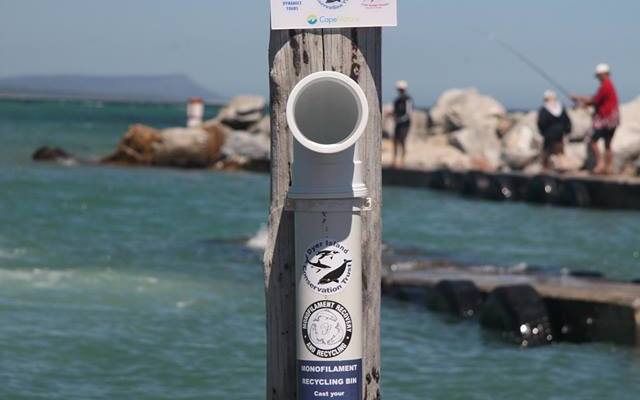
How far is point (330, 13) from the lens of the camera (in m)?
4.81

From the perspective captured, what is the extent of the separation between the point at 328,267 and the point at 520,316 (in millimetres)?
6705

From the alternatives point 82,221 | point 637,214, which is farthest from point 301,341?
point 637,214

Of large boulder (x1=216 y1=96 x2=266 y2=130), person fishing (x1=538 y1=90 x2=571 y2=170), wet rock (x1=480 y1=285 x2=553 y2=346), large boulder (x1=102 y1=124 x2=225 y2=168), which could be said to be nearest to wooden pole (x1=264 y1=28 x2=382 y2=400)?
wet rock (x1=480 y1=285 x2=553 y2=346)

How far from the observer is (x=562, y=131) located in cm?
2500

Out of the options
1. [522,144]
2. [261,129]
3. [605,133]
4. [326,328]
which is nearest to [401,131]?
[522,144]

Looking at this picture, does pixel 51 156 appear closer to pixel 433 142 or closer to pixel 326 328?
pixel 433 142

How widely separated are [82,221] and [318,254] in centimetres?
1686

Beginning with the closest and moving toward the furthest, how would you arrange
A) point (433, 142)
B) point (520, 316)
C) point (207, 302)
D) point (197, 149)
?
point (520, 316), point (207, 302), point (197, 149), point (433, 142)

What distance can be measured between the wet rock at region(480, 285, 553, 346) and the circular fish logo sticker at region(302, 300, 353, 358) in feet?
21.5

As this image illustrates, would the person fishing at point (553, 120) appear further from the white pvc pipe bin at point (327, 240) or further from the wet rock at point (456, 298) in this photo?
the white pvc pipe bin at point (327, 240)

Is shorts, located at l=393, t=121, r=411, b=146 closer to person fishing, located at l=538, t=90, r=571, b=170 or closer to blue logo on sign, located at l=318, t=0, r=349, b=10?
person fishing, located at l=538, t=90, r=571, b=170

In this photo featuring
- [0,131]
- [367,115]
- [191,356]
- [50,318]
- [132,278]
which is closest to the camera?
[367,115]

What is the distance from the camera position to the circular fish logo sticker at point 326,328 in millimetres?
4820

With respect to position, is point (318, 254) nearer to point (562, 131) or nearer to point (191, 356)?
point (191, 356)
